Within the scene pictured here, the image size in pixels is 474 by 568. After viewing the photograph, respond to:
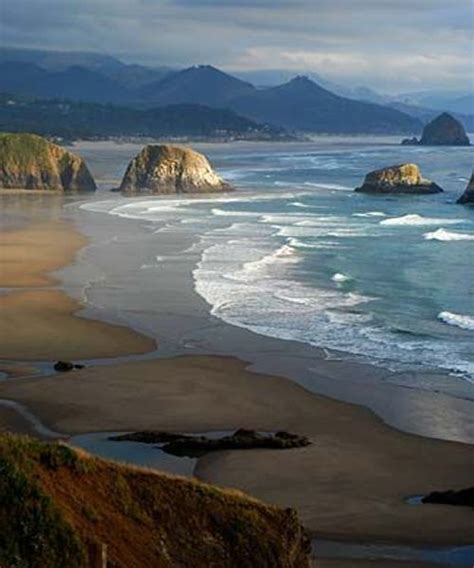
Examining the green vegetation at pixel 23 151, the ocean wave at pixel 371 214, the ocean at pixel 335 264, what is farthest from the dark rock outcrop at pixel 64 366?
the green vegetation at pixel 23 151

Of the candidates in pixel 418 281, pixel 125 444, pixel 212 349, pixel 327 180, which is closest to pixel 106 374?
pixel 212 349

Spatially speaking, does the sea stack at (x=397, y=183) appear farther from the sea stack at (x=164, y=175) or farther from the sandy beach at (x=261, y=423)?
the sandy beach at (x=261, y=423)

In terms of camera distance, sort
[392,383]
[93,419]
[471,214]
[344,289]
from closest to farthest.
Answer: [93,419], [392,383], [344,289], [471,214]

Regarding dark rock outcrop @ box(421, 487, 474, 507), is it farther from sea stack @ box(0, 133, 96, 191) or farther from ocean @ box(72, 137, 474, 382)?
sea stack @ box(0, 133, 96, 191)

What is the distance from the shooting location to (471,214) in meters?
96.7

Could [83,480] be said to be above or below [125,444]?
above

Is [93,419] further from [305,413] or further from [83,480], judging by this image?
[83,480]

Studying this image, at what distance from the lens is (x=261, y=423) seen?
3378 centimetres

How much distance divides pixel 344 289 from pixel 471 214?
44.7 metres

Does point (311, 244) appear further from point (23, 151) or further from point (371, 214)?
point (23, 151)

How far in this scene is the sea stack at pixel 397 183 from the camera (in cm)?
12038

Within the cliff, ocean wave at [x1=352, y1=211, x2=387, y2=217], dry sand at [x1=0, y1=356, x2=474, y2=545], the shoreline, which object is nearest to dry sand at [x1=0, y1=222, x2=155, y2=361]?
the shoreline

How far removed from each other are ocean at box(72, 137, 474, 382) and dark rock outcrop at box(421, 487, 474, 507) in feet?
38.8

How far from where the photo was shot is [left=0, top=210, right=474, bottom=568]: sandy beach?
25672 mm
